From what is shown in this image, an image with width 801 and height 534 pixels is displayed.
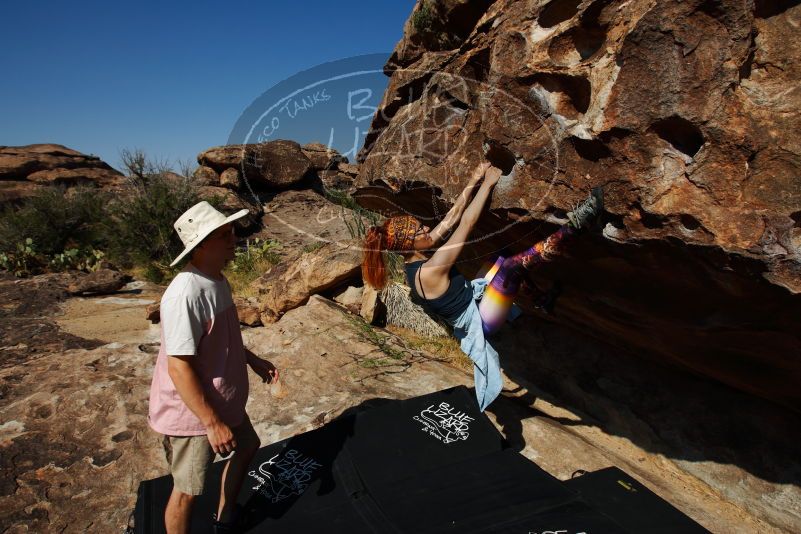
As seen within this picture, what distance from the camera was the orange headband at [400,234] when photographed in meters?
2.88

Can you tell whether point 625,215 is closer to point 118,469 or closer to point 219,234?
point 219,234

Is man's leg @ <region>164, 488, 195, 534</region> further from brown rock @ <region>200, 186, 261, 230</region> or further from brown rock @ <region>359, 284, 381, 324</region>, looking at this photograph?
brown rock @ <region>200, 186, 261, 230</region>

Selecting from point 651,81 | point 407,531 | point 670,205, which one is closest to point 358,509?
point 407,531

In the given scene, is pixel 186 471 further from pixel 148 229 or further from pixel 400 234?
pixel 148 229

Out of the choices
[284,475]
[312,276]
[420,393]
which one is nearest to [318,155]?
[312,276]

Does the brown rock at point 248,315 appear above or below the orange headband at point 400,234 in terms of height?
below

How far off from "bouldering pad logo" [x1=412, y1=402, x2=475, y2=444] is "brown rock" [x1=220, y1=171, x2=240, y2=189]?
12.8 meters

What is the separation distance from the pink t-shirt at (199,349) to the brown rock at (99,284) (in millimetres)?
7022

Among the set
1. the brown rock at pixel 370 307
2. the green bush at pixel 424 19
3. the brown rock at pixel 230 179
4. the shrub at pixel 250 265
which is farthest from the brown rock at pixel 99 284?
the brown rock at pixel 230 179

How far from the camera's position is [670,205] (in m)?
2.15

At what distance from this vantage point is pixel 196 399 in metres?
1.90

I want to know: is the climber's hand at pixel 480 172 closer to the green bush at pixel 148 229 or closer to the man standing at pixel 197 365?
the man standing at pixel 197 365

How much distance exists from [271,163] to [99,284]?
639 centimetres

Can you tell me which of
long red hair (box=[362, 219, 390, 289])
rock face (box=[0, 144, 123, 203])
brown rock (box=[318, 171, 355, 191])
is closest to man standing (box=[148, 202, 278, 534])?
long red hair (box=[362, 219, 390, 289])
